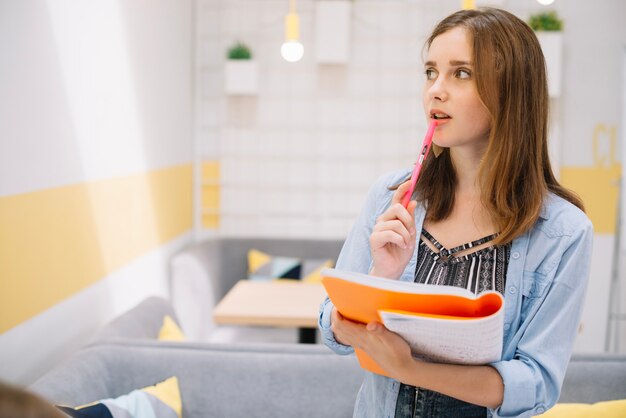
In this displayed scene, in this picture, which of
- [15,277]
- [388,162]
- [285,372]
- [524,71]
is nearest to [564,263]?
[524,71]

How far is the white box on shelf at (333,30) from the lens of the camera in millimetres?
4566

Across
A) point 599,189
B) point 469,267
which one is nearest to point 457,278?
point 469,267

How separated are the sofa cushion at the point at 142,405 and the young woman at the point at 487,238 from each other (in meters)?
0.91

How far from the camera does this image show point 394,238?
3.74 ft

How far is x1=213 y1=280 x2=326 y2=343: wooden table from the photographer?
3180 millimetres

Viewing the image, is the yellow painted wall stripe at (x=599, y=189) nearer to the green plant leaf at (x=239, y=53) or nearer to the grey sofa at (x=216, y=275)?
the grey sofa at (x=216, y=275)

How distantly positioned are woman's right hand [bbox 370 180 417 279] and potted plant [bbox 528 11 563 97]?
368cm

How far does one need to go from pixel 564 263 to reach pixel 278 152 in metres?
3.77

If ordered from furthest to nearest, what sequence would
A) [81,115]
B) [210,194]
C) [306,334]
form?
1. [210,194]
2. [306,334]
3. [81,115]

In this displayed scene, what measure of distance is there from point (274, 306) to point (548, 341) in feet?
7.68

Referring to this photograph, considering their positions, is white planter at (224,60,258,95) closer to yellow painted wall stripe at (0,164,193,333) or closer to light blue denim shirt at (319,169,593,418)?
yellow painted wall stripe at (0,164,193,333)

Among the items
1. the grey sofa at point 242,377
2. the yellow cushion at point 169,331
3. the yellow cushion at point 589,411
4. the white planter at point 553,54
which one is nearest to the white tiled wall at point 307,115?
the white planter at point 553,54

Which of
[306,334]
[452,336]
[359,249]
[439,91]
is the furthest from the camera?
[306,334]

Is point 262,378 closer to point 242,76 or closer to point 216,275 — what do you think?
point 216,275
